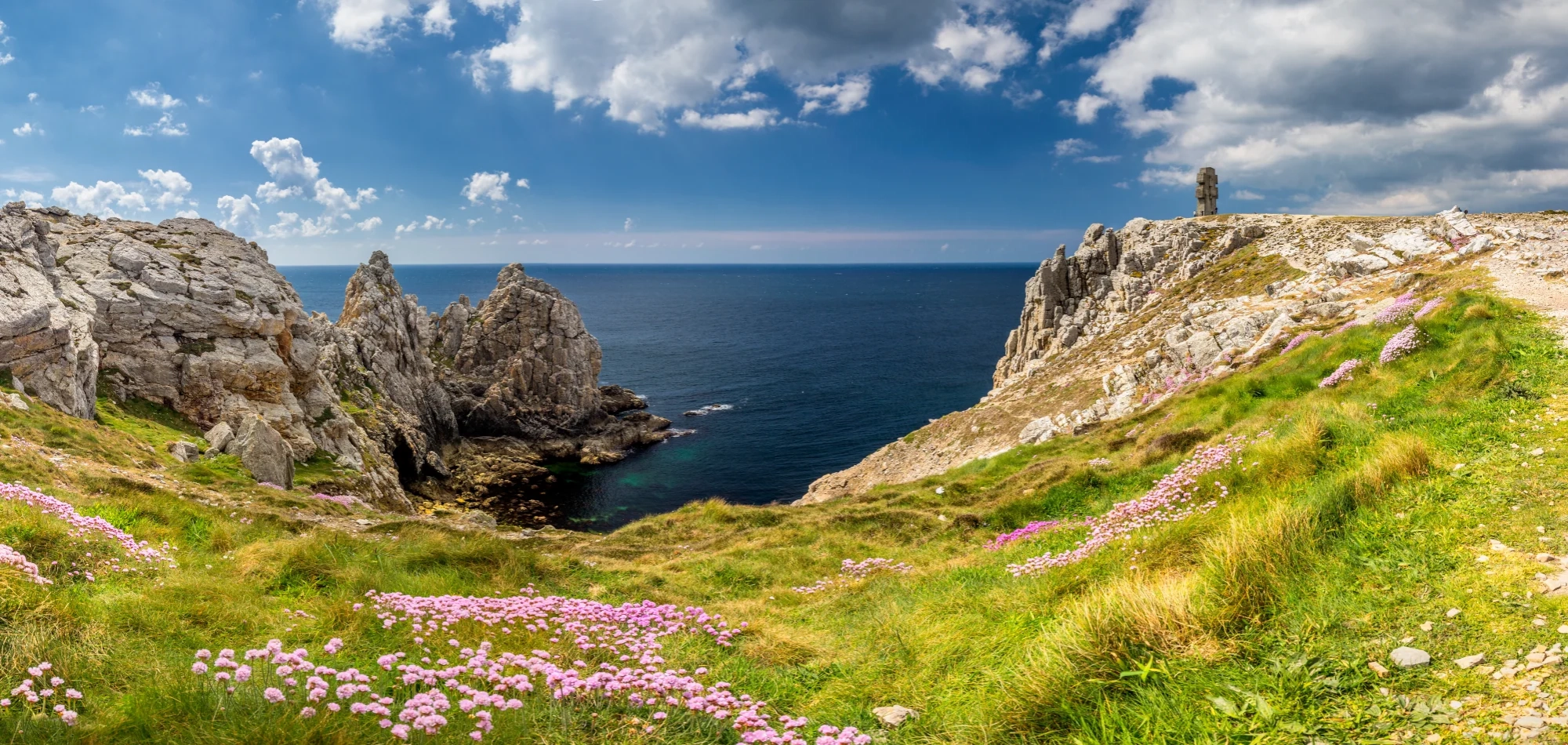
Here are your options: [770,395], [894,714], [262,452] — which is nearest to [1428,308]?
[894,714]

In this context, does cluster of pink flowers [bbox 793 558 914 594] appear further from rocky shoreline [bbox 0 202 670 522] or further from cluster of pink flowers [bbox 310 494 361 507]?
rocky shoreline [bbox 0 202 670 522]

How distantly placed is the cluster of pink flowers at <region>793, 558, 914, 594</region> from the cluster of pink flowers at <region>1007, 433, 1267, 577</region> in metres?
3.75

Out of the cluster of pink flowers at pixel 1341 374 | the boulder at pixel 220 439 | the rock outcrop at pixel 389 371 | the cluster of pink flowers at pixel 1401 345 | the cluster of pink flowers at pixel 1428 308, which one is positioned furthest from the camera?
the rock outcrop at pixel 389 371

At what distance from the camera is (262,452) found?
2586 cm

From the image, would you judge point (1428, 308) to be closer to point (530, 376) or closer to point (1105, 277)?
point (1105, 277)

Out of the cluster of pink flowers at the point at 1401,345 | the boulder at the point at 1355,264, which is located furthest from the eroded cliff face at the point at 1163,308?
the cluster of pink flowers at the point at 1401,345

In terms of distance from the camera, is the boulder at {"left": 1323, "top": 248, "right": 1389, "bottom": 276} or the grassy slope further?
the boulder at {"left": 1323, "top": 248, "right": 1389, "bottom": 276}

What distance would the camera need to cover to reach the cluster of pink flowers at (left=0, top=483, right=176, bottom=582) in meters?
9.84

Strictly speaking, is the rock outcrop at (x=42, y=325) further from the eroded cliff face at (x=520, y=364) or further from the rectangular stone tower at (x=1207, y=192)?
the rectangular stone tower at (x=1207, y=192)

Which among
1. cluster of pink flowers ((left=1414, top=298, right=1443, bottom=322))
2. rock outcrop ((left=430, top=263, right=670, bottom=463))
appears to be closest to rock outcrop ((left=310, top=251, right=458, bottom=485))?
rock outcrop ((left=430, top=263, right=670, bottom=463))

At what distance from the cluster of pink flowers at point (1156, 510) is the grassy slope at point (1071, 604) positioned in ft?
1.91

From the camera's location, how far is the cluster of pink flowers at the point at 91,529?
32.3 ft

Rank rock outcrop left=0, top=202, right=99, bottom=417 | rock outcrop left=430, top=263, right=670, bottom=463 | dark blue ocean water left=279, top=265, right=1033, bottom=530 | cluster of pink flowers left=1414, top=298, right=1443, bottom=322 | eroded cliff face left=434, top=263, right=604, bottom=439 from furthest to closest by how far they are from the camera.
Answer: eroded cliff face left=434, top=263, right=604, bottom=439 < rock outcrop left=430, top=263, right=670, bottom=463 < dark blue ocean water left=279, top=265, right=1033, bottom=530 < rock outcrop left=0, top=202, right=99, bottom=417 < cluster of pink flowers left=1414, top=298, right=1443, bottom=322

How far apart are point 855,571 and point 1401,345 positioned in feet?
49.5
